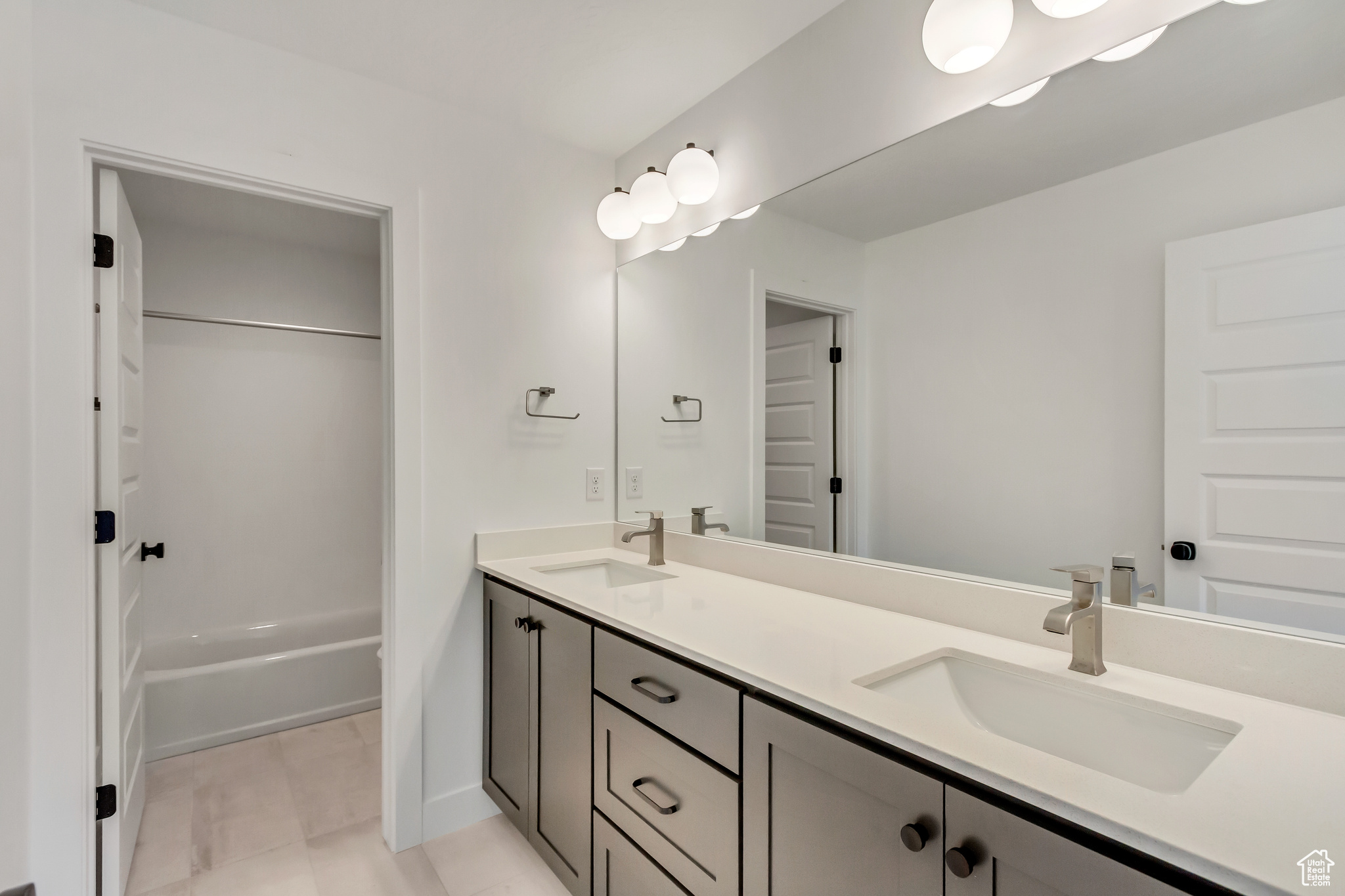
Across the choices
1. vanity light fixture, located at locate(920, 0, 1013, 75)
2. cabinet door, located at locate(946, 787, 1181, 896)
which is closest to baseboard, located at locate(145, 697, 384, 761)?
cabinet door, located at locate(946, 787, 1181, 896)

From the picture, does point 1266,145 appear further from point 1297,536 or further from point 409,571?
point 409,571

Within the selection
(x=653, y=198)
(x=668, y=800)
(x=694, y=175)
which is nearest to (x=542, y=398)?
(x=653, y=198)

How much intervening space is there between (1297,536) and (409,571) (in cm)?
203

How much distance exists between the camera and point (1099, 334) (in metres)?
1.14

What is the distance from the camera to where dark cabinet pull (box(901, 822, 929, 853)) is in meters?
0.81

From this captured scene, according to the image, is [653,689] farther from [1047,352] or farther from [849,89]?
[849,89]

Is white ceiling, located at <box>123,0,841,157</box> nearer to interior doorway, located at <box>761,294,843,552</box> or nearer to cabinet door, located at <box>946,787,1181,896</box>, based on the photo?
interior doorway, located at <box>761,294,843,552</box>

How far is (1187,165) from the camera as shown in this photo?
40.5 inches

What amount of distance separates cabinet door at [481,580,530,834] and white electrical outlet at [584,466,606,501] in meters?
0.49

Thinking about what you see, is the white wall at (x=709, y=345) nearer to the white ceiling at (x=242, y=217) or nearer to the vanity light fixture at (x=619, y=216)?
the vanity light fixture at (x=619, y=216)

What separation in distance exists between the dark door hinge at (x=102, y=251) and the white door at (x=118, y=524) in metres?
0.02

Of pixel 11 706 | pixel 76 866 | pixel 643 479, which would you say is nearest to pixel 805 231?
A: pixel 643 479

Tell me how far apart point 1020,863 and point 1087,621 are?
49 cm

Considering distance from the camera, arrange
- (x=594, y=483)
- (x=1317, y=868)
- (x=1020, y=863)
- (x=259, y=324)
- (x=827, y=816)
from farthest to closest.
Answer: (x=259, y=324) < (x=594, y=483) < (x=827, y=816) < (x=1020, y=863) < (x=1317, y=868)
